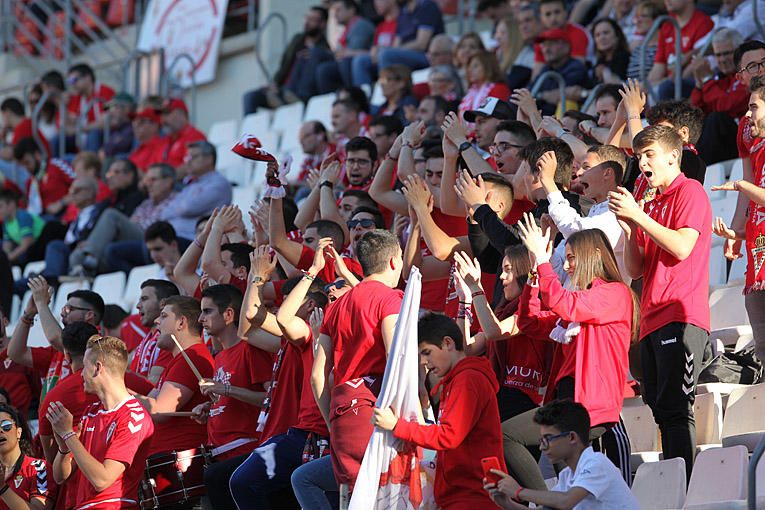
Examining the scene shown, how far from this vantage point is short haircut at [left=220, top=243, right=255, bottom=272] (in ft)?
27.6

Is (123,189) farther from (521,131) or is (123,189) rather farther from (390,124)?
(521,131)

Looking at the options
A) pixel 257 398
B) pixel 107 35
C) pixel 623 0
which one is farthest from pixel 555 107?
pixel 107 35

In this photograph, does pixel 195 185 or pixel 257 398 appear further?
pixel 195 185

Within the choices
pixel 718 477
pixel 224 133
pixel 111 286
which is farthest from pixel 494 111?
pixel 224 133

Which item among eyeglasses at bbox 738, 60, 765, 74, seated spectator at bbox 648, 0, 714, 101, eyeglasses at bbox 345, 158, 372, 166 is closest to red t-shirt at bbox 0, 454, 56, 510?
eyeglasses at bbox 345, 158, 372, 166

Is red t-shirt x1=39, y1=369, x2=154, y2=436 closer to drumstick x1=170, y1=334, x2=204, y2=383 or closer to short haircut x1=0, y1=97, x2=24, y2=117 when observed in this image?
drumstick x1=170, y1=334, x2=204, y2=383

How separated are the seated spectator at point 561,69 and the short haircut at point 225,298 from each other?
3728 millimetres

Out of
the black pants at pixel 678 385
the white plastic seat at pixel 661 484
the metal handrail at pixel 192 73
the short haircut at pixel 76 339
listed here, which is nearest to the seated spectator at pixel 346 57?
the metal handrail at pixel 192 73

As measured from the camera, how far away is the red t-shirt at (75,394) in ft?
25.4

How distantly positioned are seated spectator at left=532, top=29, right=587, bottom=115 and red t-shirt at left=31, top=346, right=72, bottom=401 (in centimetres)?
396

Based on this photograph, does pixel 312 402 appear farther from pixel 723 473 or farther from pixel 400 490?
pixel 723 473

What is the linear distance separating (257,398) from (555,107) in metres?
4.02

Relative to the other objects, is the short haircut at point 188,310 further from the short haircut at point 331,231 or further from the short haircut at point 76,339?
the short haircut at point 331,231

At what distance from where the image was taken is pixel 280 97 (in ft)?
48.4
